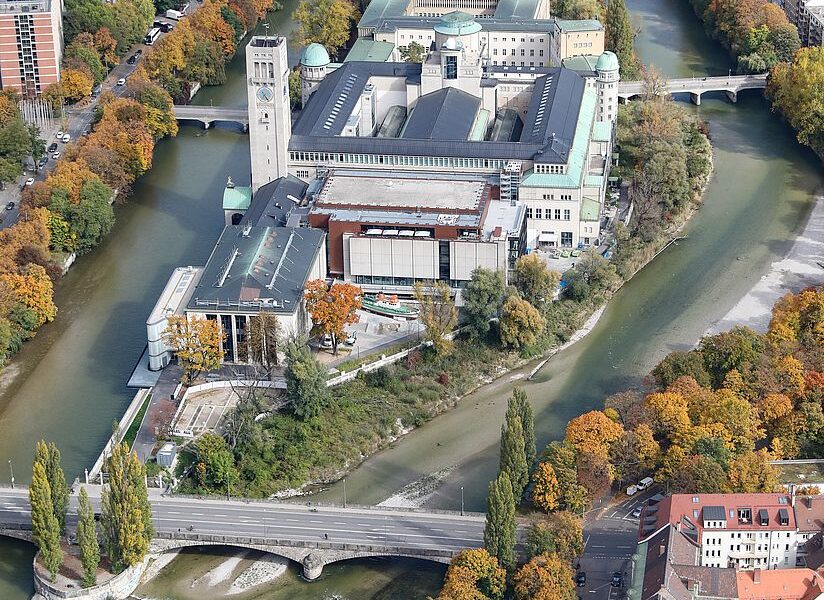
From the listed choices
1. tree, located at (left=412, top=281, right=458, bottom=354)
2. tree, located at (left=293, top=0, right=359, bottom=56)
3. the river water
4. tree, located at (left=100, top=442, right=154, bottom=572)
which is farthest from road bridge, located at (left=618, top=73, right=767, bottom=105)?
tree, located at (left=100, top=442, right=154, bottom=572)

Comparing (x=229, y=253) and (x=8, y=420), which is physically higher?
(x=229, y=253)

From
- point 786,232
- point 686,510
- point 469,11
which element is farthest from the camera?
point 469,11

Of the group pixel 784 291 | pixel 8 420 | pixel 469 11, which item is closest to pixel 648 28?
pixel 469 11

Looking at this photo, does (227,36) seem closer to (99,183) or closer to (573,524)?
(99,183)

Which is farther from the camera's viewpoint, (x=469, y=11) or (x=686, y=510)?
(x=469, y=11)

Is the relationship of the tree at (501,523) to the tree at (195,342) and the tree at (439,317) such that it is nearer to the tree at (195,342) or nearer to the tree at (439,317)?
the tree at (439,317)

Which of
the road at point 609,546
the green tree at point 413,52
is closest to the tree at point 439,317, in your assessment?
the road at point 609,546
